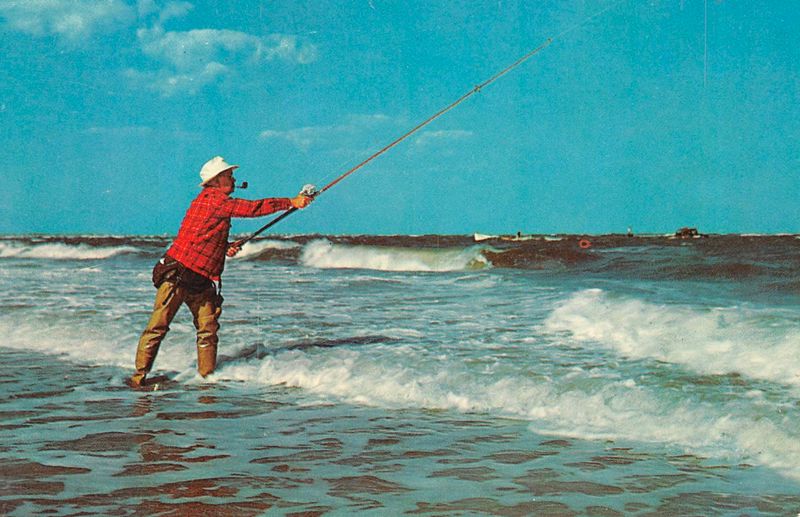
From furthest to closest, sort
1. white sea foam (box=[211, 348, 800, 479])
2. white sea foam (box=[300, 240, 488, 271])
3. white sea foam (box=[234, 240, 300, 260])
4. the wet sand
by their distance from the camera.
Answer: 1. white sea foam (box=[234, 240, 300, 260])
2. white sea foam (box=[300, 240, 488, 271])
3. white sea foam (box=[211, 348, 800, 479])
4. the wet sand

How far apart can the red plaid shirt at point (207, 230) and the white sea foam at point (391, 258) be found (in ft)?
63.2

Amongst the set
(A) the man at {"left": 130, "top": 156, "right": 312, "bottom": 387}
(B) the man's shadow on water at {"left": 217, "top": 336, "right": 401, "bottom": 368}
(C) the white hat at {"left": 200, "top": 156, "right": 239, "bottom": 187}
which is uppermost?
(C) the white hat at {"left": 200, "top": 156, "right": 239, "bottom": 187}

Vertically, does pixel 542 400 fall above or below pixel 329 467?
above

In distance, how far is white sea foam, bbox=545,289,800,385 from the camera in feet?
22.5

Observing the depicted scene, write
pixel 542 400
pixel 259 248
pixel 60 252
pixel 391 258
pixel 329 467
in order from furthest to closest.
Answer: pixel 60 252 < pixel 259 248 < pixel 391 258 < pixel 542 400 < pixel 329 467

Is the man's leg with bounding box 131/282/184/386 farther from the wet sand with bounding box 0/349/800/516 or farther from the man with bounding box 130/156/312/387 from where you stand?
the wet sand with bounding box 0/349/800/516

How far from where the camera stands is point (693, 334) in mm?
8367

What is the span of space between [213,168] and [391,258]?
22487 mm

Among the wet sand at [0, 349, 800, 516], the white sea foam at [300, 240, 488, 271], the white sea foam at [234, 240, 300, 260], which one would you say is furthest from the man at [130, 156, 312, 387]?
the white sea foam at [234, 240, 300, 260]

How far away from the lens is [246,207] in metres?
6.34

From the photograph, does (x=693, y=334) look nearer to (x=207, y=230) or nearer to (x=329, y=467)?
(x=207, y=230)

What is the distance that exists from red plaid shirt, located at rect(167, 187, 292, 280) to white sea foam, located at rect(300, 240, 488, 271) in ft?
63.2

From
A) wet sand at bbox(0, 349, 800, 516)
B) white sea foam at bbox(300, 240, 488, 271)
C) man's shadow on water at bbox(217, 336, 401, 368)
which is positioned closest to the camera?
wet sand at bbox(0, 349, 800, 516)

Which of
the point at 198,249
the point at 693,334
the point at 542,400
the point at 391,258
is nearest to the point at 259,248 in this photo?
the point at 391,258
